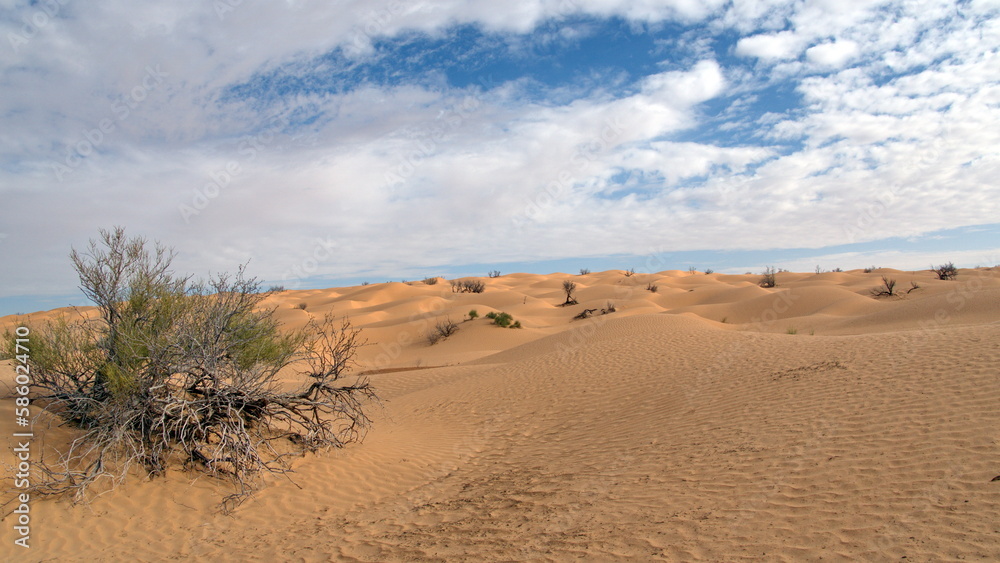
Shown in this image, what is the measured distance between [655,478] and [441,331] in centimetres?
2110

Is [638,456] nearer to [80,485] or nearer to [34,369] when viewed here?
[80,485]

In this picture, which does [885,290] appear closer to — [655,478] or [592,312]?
[592,312]

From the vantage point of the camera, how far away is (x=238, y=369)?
7395mm

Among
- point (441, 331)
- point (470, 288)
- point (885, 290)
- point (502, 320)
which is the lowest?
point (441, 331)

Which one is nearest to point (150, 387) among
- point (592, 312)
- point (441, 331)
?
point (441, 331)

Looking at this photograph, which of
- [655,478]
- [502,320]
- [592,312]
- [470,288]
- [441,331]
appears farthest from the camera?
[470,288]

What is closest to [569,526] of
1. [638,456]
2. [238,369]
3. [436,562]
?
[436,562]

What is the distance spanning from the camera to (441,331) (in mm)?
26797

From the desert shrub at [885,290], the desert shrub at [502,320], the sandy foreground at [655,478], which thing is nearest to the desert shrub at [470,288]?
the desert shrub at [502,320]

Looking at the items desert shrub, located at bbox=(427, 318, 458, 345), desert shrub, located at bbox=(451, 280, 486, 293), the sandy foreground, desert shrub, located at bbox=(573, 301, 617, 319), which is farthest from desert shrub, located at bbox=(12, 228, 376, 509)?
desert shrub, located at bbox=(451, 280, 486, 293)

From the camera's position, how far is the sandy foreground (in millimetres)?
4594

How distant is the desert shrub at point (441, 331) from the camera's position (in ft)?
87.2

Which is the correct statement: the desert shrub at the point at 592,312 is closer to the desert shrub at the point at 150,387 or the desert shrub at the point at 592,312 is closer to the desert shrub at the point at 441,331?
the desert shrub at the point at 441,331

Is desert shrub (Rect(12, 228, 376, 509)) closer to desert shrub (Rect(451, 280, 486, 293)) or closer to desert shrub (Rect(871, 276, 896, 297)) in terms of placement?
desert shrub (Rect(871, 276, 896, 297))
